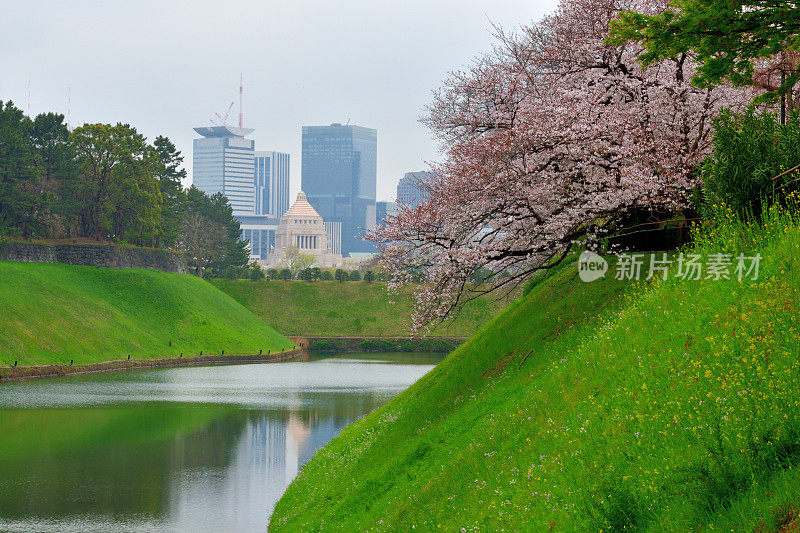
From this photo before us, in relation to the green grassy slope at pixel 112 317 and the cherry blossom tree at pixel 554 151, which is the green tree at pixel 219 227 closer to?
the green grassy slope at pixel 112 317

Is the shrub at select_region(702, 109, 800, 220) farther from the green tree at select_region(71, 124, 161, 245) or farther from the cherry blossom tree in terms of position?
the green tree at select_region(71, 124, 161, 245)

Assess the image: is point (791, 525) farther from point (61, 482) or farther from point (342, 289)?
point (342, 289)

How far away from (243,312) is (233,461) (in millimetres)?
64505

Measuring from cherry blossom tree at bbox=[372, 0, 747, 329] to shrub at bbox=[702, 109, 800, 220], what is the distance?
101 inches

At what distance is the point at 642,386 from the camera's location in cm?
853

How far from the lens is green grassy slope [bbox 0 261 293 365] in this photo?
54.7 metres

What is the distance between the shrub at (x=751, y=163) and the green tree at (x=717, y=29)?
87 centimetres

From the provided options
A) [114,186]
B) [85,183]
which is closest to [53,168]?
[85,183]

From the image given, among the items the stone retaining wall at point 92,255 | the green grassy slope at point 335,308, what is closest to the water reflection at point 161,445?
the stone retaining wall at point 92,255

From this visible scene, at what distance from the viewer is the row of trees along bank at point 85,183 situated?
72.3 m

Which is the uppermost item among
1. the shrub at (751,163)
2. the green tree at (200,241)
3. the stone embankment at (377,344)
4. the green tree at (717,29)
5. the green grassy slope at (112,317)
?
the green tree at (200,241)

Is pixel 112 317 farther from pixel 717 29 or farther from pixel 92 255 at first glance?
pixel 717 29

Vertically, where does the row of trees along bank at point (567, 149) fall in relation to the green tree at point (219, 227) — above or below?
below

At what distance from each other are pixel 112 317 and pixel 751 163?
6267 centimetres
